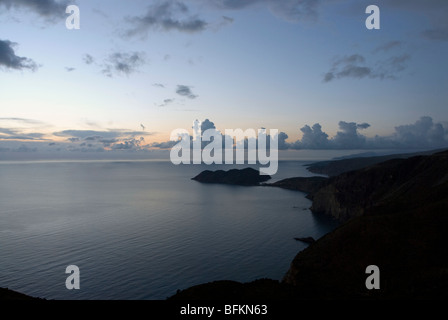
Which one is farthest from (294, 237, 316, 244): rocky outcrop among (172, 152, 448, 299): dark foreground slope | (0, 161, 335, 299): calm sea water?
(172, 152, 448, 299): dark foreground slope

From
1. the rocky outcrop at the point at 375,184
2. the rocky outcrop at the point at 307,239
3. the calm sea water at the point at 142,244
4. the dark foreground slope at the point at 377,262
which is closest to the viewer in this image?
the dark foreground slope at the point at 377,262

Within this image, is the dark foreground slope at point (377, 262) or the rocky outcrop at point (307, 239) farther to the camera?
the rocky outcrop at point (307, 239)

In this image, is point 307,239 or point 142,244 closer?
point 142,244

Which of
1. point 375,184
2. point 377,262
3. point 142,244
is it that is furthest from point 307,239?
point 142,244

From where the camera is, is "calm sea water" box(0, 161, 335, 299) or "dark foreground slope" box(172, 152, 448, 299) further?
"calm sea water" box(0, 161, 335, 299)

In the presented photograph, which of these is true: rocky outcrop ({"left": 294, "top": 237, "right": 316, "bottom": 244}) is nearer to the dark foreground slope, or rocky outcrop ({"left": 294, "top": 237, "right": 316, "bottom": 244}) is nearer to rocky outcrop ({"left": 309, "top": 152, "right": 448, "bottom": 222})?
rocky outcrop ({"left": 309, "top": 152, "right": 448, "bottom": 222})

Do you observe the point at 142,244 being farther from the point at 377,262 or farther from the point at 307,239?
the point at 377,262

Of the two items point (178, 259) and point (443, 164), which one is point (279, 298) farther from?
point (443, 164)

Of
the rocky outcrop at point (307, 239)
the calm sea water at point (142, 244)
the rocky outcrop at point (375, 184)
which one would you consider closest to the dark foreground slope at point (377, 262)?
the calm sea water at point (142, 244)

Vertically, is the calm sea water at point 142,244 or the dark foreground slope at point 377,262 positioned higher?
the dark foreground slope at point 377,262

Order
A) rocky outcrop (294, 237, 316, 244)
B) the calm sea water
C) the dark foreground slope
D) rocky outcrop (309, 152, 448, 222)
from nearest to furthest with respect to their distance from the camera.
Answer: the dark foreground slope < the calm sea water < rocky outcrop (294, 237, 316, 244) < rocky outcrop (309, 152, 448, 222)

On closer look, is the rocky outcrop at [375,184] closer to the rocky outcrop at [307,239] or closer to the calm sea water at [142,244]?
the calm sea water at [142,244]

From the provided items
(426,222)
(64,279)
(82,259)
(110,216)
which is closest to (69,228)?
(110,216)
